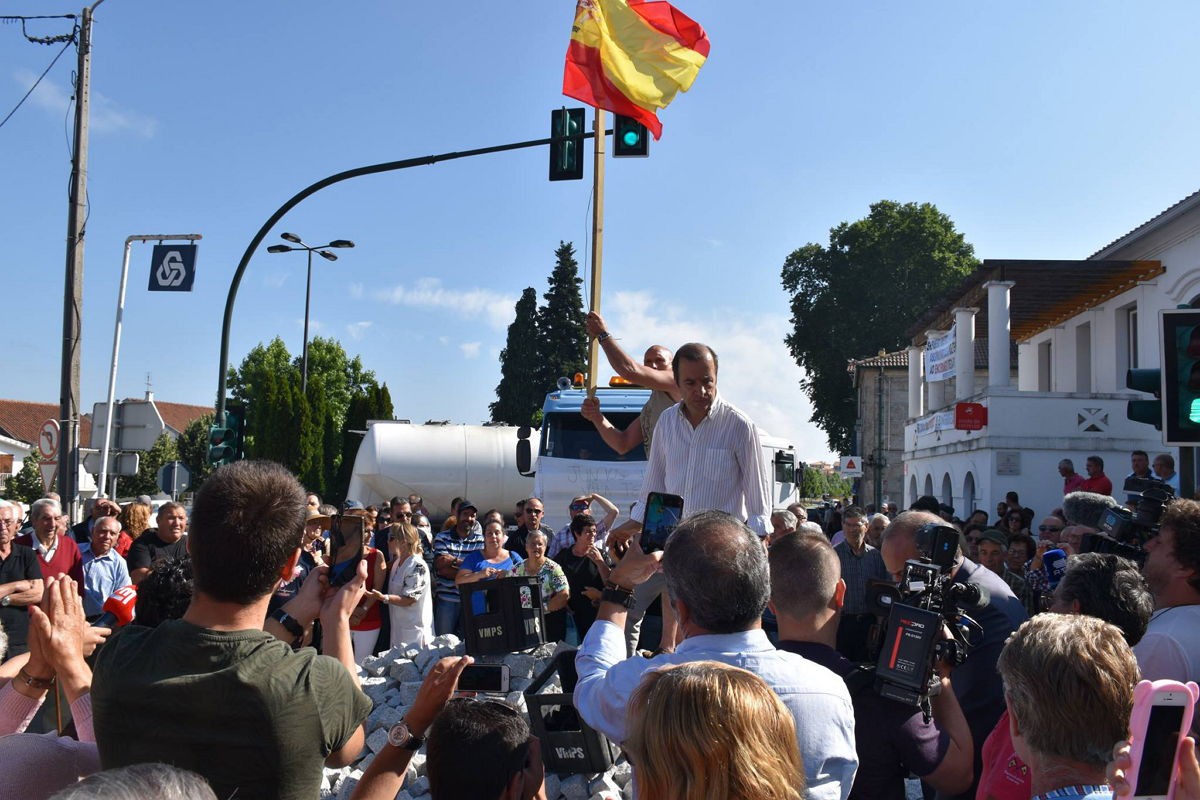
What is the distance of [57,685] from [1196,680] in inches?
151

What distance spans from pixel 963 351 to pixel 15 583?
25878mm

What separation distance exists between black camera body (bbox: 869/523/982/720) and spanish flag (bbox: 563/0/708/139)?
733 centimetres

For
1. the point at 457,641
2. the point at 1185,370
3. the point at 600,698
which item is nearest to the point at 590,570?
the point at 457,641

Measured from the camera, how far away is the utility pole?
15.1 meters

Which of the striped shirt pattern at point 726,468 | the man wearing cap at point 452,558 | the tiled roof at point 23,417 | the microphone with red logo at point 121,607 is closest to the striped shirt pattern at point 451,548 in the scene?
the man wearing cap at point 452,558

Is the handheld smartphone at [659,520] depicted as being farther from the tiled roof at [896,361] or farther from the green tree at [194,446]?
the green tree at [194,446]

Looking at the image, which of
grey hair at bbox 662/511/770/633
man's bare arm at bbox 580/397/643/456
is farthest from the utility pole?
grey hair at bbox 662/511/770/633

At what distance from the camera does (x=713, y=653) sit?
288cm

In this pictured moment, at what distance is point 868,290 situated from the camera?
169ft

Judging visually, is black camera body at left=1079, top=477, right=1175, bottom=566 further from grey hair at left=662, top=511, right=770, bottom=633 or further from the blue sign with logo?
the blue sign with logo

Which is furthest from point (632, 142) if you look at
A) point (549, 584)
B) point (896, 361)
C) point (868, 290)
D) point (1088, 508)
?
point (868, 290)

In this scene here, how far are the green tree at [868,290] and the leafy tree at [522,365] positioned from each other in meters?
21.9

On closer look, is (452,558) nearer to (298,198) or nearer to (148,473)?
(298,198)

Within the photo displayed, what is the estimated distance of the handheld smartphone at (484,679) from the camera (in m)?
3.66
